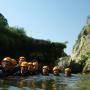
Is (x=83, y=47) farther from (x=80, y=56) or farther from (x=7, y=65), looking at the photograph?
(x=7, y=65)

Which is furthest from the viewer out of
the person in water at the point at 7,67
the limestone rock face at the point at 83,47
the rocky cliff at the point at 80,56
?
the limestone rock face at the point at 83,47

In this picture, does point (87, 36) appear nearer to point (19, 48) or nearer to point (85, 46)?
point (85, 46)

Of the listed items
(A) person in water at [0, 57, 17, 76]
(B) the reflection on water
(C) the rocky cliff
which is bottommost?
(B) the reflection on water

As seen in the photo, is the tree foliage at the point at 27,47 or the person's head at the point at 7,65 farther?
the tree foliage at the point at 27,47

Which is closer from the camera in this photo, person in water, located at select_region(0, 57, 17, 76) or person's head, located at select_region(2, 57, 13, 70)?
person in water, located at select_region(0, 57, 17, 76)

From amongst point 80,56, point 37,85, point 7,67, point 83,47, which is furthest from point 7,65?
point 83,47

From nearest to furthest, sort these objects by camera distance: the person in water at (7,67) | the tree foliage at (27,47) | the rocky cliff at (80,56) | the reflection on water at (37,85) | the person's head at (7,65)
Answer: the reflection on water at (37,85), the person in water at (7,67), the person's head at (7,65), the rocky cliff at (80,56), the tree foliage at (27,47)

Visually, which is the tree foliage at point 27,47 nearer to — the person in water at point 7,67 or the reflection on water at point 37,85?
the person in water at point 7,67

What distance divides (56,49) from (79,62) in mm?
9207

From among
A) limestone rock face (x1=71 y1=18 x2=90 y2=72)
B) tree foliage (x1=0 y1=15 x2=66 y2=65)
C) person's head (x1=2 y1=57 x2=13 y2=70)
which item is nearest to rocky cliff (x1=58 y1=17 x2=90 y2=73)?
limestone rock face (x1=71 y1=18 x2=90 y2=72)

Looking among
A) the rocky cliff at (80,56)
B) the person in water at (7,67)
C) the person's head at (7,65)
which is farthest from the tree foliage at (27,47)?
the person's head at (7,65)

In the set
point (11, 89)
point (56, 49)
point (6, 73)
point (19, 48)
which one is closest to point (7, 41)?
point (19, 48)

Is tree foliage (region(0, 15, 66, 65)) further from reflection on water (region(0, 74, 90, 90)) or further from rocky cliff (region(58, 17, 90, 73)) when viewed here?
reflection on water (region(0, 74, 90, 90))

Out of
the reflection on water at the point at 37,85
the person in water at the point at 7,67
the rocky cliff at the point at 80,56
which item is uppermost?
the rocky cliff at the point at 80,56
